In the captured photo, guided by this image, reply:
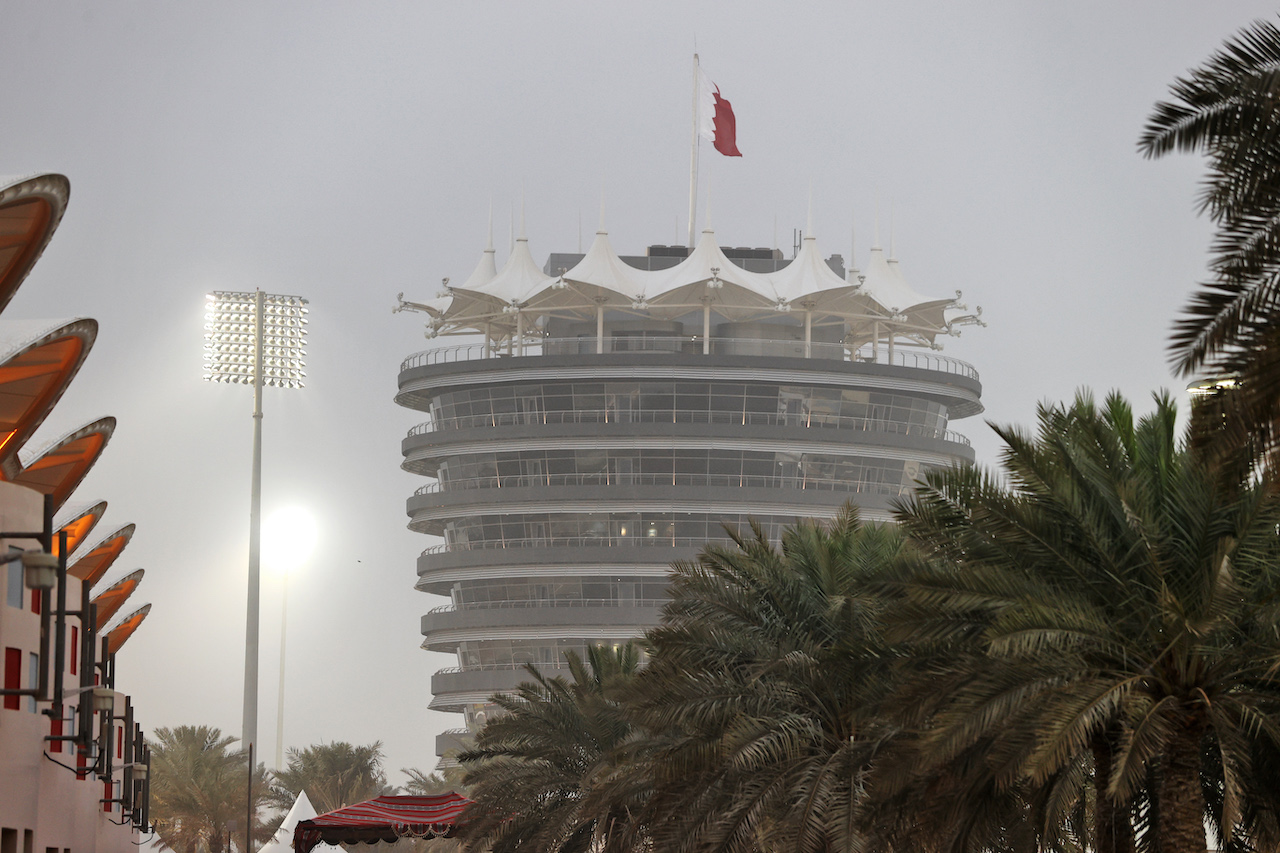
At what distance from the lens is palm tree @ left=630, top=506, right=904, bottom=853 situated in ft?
93.5

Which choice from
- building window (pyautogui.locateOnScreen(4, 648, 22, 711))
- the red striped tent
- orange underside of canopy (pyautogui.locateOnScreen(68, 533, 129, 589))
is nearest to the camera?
building window (pyautogui.locateOnScreen(4, 648, 22, 711))

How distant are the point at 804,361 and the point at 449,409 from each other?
76.5 feet

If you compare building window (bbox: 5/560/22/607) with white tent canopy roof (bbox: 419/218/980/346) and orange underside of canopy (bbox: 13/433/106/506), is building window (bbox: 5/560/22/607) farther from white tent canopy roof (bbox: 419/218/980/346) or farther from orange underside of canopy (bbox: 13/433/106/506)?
white tent canopy roof (bbox: 419/218/980/346)

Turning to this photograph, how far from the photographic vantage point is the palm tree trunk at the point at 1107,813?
82.3 feet

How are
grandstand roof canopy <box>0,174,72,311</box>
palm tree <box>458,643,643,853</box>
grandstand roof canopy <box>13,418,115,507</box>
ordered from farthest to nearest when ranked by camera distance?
1. palm tree <box>458,643,643,853</box>
2. grandstand roof canopy <box>13,418,115,507</box>
3. grandstand roof canopy <box>0,174,72,311</box>

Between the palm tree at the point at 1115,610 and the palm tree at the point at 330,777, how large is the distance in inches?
3252

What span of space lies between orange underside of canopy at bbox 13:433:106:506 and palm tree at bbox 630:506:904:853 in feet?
44.9

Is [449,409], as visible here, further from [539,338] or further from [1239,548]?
[1239,548]

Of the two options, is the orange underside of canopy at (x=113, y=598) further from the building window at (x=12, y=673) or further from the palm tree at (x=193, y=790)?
the palm tree at (x=193, y=790)

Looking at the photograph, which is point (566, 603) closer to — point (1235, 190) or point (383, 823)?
point (383, 823)

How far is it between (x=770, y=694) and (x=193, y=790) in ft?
195

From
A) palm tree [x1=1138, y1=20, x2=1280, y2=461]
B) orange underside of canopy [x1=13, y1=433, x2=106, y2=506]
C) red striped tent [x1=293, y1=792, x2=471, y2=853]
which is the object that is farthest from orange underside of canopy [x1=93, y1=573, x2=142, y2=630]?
palm tree [x1=1138, y1=20, x2=1280, y2=461]

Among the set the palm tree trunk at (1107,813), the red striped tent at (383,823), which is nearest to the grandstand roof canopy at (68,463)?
the red striped tent at (383,823)

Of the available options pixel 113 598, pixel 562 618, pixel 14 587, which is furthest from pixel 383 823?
pixel 562 618
